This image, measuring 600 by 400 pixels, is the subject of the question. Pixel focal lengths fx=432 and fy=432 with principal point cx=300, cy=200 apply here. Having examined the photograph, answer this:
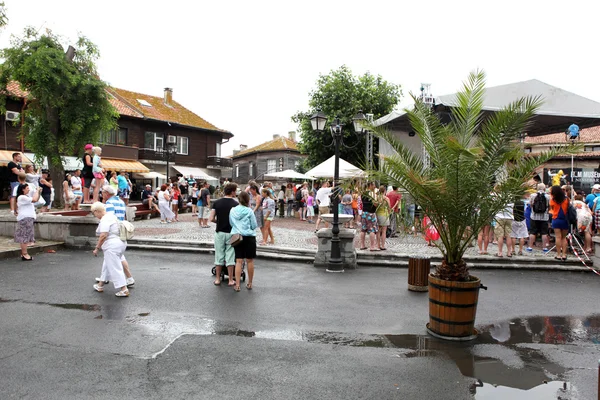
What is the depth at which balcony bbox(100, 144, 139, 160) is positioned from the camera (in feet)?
102

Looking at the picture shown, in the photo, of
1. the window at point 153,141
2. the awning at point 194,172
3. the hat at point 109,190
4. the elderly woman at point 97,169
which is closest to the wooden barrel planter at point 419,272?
the hat at point 109,190

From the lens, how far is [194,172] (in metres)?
39.4

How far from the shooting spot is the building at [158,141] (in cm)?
3198

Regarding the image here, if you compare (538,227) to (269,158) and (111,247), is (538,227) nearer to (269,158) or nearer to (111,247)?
(111,247)

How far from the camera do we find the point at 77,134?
17688 mm

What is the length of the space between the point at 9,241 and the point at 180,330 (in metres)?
8.40

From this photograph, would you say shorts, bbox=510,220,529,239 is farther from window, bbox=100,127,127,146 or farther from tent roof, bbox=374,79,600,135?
window, bbox=100,127,127,146

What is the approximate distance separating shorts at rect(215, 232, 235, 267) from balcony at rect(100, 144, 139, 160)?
25876 mm

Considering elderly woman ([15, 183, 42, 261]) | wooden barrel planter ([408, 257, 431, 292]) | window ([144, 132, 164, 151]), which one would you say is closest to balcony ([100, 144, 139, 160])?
window ([144, 132, 164, 151])

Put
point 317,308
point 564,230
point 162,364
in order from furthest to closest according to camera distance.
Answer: point 564,230 < point 317,308 < point 162,364

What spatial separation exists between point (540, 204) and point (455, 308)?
7.77 meters

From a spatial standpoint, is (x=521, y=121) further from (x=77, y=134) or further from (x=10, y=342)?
(x=77, y=134)

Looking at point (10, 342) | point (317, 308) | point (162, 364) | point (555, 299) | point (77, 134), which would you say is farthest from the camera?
point (77, 134)

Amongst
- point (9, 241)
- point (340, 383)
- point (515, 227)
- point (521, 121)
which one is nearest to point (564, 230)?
point (515, 227)
